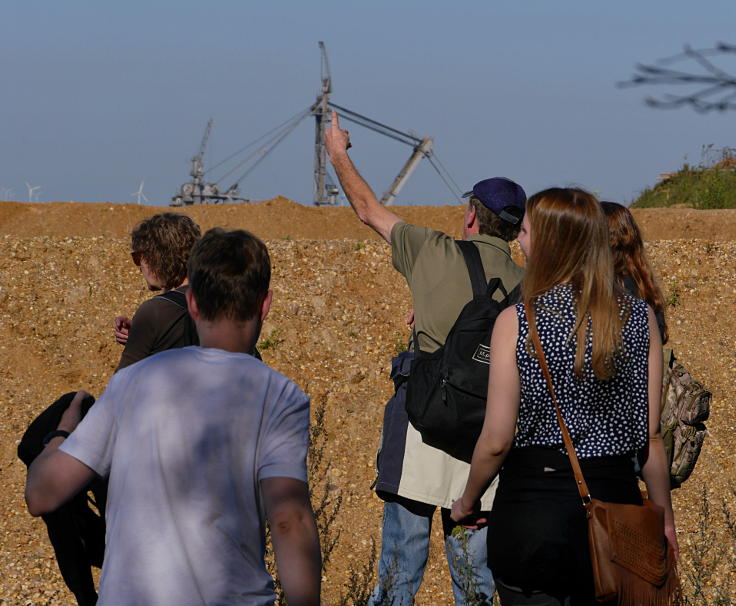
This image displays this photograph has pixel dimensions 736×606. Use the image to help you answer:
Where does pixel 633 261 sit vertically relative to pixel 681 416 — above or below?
above

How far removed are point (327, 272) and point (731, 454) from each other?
517cm

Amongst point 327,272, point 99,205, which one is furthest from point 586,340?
point 99,205

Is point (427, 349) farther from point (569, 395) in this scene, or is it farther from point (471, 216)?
point (569, 395)

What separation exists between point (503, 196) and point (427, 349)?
2.11 ft

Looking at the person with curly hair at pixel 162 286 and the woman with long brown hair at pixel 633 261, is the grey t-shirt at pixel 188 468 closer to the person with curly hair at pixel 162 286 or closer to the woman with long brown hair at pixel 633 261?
the person with curly hair at pixel 162 286

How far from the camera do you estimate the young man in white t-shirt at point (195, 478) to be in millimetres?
2145

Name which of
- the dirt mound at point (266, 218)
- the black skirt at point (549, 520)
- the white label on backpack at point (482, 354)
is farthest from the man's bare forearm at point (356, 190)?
the dirt mound at point (266, 218)

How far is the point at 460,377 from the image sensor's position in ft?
11.3

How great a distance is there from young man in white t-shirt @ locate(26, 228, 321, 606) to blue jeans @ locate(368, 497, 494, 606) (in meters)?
1.58

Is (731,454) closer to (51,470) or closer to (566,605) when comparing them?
(566,605)

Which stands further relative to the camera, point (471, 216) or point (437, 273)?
point (471, 216)

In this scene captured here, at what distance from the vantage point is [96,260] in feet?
38.8

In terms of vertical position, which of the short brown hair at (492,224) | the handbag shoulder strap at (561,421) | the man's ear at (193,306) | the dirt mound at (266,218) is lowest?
the handbag shoulder strap at (561,421)

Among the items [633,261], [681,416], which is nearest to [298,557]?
[633,261]
